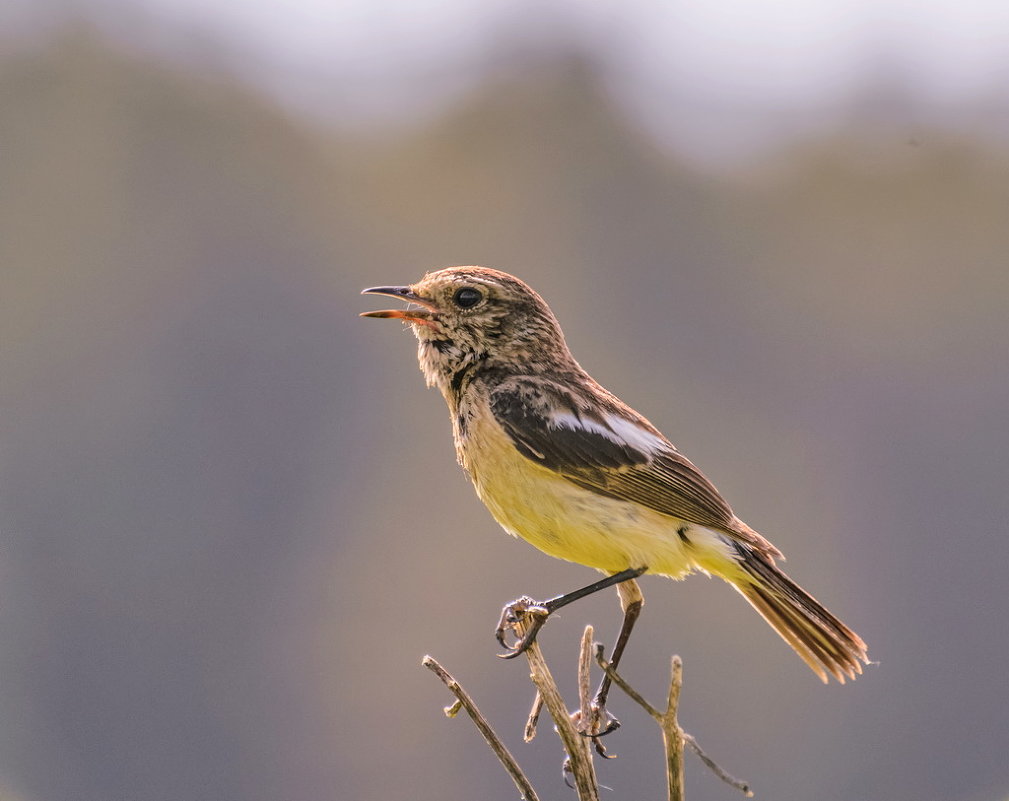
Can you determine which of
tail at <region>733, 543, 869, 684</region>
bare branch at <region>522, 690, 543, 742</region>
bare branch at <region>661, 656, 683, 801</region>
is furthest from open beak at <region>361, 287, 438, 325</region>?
bare branch at <region>661, 656, 683, 801</region>

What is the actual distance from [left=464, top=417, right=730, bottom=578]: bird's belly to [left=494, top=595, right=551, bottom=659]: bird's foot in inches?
13.8

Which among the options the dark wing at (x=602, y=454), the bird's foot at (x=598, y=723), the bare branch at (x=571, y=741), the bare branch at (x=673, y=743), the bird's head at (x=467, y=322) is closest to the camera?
the bare branch at (x=673, y=743)

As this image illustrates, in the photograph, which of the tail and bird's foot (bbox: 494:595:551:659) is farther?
the tail

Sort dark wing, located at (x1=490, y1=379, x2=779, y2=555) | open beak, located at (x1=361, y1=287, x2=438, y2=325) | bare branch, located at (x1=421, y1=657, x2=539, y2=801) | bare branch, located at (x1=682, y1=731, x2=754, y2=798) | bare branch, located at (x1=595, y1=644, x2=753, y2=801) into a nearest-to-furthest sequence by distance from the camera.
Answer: bare branch, located at (x1=682, y1=731, x2=754, y2=798) < bare branch, located at (x1=595, y1=644, x2=753, y2=801) < bare branch, located at (x1=421, y1=657, x2=539, y2=801) < dark wing, located at (x1=490, y1=379, x2=779, y2=555) < open beak, located at (x1=361, y1=287, x2=438, y2=325)

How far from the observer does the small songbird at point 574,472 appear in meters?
5.55

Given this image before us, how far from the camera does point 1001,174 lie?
36.4m

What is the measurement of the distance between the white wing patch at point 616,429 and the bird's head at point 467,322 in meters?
0.41

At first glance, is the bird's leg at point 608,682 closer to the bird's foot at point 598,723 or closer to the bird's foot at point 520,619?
the bird's foot at point 598,723

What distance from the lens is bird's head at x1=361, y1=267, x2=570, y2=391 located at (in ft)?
19.7

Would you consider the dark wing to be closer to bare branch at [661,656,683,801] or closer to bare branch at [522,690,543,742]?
bare branch at [522,690,543,742]

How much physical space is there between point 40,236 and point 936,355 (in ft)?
77.8

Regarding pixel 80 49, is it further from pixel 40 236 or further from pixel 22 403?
pixel 22 403

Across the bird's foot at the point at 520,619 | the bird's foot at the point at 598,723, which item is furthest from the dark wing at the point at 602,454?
the bird's foot at the point at 598,723

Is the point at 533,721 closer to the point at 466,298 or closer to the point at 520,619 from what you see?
the point at 520,619
